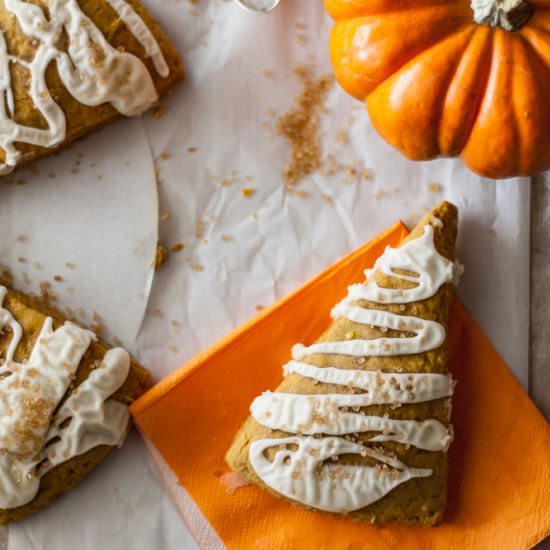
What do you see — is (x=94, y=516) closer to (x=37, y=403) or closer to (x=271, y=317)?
(x=37, y=403)

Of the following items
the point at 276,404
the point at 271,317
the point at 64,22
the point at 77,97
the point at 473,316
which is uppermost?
the point at 64,22

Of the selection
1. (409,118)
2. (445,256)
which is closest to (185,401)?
(445,256)

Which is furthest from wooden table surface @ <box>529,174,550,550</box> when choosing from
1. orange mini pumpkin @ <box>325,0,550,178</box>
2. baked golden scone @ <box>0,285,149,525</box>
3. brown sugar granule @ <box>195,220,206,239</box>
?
baked golden scone @ <box>0,285,149,525</box>

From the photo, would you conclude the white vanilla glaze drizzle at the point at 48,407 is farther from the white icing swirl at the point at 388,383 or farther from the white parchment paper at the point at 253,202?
the white icing swirl at the point at 388,383

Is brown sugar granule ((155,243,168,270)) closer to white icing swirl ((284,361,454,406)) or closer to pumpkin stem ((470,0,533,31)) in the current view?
white icing swirl ((284,361,454,406))

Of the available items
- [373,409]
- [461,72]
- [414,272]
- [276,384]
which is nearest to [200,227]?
[276,384]
